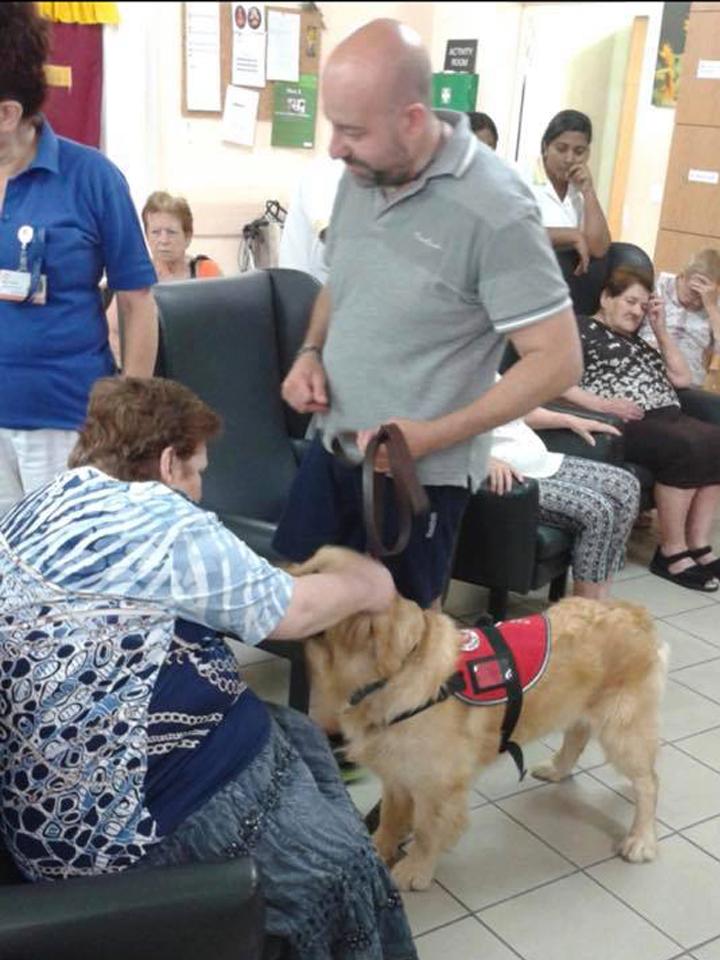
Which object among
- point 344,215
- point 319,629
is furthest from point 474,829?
point 344,215

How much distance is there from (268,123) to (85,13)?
1004 mm

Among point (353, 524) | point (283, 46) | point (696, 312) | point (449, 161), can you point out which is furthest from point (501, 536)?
point (283, 46)

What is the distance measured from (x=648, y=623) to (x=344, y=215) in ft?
3.61

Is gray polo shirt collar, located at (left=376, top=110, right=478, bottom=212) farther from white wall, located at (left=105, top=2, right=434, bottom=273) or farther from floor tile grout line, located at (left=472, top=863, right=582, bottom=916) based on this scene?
white wall, located at (left=105, top=2, right=434, bottom=273)

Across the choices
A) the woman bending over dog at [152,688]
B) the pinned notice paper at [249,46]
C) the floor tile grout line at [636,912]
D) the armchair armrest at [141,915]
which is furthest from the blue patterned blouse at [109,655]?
the pinned notice paper at [249,46]

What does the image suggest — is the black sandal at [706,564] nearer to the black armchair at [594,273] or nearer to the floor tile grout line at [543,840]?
the black armchair at [594,273]

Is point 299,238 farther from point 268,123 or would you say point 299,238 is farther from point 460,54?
point 460,54

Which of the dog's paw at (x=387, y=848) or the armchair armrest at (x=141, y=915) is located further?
the dog's paw at (x=387, y=848)

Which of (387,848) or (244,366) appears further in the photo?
(244,366)

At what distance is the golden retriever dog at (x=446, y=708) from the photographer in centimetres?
165

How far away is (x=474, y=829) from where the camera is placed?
2205 mm

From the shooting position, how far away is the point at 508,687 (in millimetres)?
1899

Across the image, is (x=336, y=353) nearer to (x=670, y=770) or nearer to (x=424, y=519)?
(x=424, y=519)

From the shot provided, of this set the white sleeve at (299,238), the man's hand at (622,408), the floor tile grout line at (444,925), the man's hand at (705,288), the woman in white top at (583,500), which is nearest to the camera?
the floor tile grout line at (444,925)
